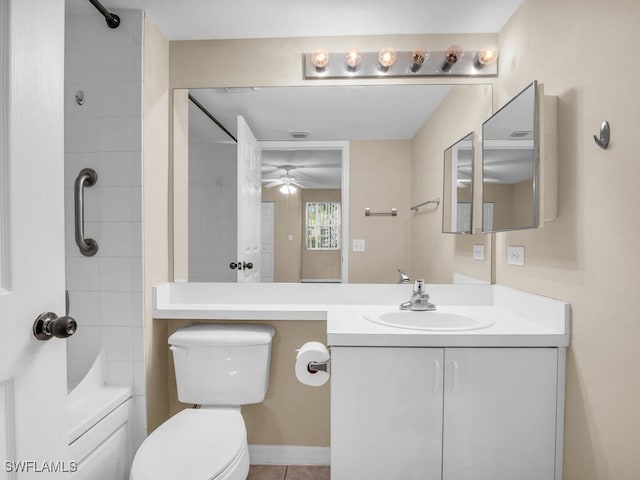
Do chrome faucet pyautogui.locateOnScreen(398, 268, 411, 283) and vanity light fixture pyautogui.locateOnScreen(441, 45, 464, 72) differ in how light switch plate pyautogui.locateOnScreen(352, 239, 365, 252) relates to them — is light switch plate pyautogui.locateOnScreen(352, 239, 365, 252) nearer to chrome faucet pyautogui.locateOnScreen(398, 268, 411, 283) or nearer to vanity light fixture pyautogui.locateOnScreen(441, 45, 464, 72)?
chrome faucet pyautogui.locateOnScreen(398, 268, 411, 283)

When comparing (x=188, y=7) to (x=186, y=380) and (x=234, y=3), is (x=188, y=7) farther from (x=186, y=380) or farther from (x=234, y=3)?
(x=186, y=380)

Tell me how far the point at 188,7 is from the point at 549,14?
1.53 metres

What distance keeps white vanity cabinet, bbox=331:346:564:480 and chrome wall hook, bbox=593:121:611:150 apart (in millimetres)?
737

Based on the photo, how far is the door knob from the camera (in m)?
0.84

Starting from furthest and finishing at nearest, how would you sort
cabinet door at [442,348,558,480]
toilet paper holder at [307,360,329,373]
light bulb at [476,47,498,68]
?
1. light bulb at [476,47,498,68]
2. toilet paper holder at [307,360,329,373]
3. cabinet door at [442,348,558,480]

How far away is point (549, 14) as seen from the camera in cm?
146

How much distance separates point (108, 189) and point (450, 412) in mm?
1732

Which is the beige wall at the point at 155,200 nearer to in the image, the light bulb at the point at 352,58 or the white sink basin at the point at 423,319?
the light bulb at the point at 352,58

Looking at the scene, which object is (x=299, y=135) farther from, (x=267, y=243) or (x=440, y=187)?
(x=440, y=187)

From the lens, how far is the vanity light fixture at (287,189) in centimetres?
198

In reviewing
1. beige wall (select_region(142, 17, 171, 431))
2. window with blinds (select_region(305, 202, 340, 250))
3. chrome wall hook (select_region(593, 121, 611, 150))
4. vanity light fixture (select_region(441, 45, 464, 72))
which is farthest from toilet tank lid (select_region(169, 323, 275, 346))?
vanity light fixture (select_region(441, 45, 464, 72))

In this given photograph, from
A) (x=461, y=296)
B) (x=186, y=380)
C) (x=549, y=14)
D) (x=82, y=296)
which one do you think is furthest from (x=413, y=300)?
(x=82, y=296)

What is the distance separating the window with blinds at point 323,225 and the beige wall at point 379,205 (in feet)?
0.26

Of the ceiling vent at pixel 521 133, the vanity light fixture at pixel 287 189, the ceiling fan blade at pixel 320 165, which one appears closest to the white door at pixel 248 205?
the vanity light fixture at pixel 287 189
